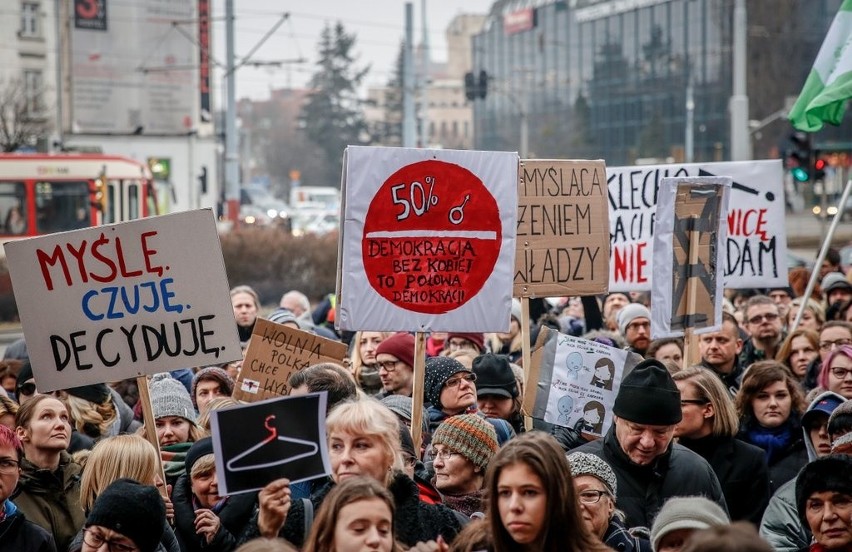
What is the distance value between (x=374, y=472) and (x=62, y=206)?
23785 mm

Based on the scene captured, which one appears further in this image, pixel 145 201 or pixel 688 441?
pixel 145 201

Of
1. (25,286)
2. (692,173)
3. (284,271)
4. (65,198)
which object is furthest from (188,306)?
(65,198)

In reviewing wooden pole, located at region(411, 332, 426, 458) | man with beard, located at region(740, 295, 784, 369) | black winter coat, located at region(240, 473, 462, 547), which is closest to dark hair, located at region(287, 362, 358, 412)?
wooden pole, located at region(411, 332, 426, 458)

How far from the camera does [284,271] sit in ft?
83.2

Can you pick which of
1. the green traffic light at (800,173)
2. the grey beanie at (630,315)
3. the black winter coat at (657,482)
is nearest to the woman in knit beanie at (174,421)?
the black winter coat at (657,482)

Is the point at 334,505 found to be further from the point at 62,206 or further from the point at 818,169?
the point at 62,206

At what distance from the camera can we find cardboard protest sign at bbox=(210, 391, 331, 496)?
4.27 metres

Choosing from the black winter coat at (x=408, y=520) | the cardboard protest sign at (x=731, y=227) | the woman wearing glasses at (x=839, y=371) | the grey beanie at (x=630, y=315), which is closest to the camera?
the black winter coat at (x=408, y=520)

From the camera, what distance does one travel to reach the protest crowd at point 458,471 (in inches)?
157

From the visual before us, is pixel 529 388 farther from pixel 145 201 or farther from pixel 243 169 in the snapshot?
pixel 243 169

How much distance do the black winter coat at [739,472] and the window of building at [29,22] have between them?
47066mm

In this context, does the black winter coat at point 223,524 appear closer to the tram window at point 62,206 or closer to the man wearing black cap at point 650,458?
the man wearing black cap at point 650,458

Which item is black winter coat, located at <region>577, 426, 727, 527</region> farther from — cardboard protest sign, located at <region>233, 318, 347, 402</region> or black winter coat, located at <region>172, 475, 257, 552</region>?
cardboard protest sign, located at <region>233, 318, 347, 402</region>

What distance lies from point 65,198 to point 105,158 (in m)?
1.27
